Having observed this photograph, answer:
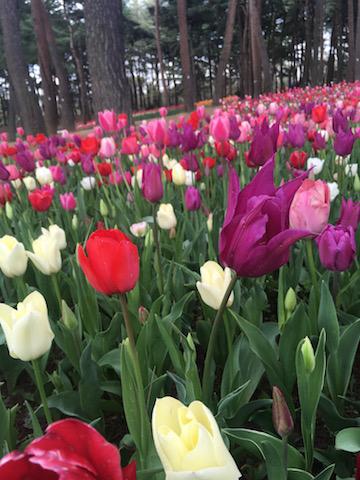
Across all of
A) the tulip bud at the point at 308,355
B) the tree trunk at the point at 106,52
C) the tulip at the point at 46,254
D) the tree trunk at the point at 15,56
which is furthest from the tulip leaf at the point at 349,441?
the tree trunk at the point at 15,56

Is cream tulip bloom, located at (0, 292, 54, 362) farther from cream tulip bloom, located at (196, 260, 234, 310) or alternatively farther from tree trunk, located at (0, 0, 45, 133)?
tree trunk, located at (0, 0, 45, 133)

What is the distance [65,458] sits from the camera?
0.43 meters

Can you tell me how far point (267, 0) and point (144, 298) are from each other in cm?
3110

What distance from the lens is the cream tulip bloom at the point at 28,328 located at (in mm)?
879

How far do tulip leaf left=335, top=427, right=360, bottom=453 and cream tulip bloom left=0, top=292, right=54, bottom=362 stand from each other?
0.55 m

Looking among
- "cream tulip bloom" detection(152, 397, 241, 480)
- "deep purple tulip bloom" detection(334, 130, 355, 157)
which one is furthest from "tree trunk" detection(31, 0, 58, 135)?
"cream tulip bloom" detection(152, 397, 241, 480)

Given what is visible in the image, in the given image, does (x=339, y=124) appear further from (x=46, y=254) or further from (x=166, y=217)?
(x=46, y=254)

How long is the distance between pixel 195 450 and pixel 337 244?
779 millimetres

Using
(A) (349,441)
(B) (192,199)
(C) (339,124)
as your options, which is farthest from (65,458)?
(C) (339,124)

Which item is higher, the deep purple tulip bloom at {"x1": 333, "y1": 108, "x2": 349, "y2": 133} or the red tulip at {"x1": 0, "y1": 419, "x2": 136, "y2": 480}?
the deep purple tulip bloom at {"x1": 333, "y1": 108, "x2": 349, "y2": 133}

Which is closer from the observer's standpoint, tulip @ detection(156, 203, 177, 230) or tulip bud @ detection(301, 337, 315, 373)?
tulip bud @ detection(301, 337, 315, 373)

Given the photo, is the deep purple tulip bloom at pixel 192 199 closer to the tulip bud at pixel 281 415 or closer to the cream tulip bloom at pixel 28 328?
the cream tulip bloom at pixel 28 328

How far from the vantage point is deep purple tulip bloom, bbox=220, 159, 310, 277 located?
760 millimetres

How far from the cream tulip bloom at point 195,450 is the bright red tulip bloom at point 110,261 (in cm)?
37
